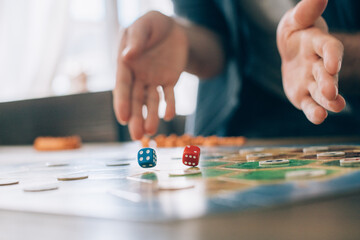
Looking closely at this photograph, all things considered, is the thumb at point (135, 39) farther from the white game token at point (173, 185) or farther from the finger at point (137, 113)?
the white game token at point (173, 185)

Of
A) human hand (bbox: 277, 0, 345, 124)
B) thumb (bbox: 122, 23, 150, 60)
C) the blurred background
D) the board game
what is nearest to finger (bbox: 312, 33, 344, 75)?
human hand (bbox: 277, 0, 345, 124)

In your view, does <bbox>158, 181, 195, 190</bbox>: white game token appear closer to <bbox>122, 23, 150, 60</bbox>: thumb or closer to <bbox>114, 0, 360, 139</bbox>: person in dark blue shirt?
<bbox>114, 0, 360, 139</bbox>: person in dark blue shirt

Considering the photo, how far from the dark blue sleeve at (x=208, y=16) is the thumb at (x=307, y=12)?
2.85ft

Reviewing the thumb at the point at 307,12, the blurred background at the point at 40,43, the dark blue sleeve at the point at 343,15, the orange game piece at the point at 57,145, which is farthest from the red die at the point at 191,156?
the blurred background at the point at 40,43

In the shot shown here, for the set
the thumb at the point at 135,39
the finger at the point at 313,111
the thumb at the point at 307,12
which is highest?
the thumb at the point at 135,39

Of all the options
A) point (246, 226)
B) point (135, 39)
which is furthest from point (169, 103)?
point (246, 226)

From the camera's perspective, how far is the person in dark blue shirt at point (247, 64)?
2.47 feet

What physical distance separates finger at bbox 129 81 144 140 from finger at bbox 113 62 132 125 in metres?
0.02

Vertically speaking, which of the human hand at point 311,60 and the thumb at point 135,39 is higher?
the thumb at point 135,39

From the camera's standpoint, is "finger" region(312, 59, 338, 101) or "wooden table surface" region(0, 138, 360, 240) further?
"finger" region(312, 59, 338, 101)

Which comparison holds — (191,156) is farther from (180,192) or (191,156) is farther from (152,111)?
(152,111)

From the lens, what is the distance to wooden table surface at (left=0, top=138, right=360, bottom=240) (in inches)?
8.9

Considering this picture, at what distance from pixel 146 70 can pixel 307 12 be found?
1.83 ft

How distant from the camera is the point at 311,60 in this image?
29.5 inches
